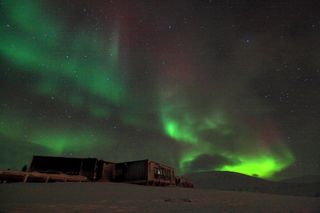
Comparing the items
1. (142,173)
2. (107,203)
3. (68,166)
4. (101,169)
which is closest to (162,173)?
(142,173)

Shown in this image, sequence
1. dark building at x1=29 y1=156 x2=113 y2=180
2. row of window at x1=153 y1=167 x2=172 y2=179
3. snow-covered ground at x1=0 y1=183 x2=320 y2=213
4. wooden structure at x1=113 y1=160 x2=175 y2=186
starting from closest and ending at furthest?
snow-covered ground at x1=0 y1=183 x2=320 y2=213
dark building at x1=29 y1=156 x2=113 y2=180
wooden structure at x1=113 y1=160 x2=175 y2=186
row of window at x1=153 y1=167 x2=172 y2=179

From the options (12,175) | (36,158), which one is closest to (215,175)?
(36,158)

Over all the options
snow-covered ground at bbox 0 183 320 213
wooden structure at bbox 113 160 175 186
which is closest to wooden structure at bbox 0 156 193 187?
wooden structure at bbox 113 160 175 186

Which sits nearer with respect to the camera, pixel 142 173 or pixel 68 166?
pixel 68 166

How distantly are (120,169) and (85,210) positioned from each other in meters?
26.5

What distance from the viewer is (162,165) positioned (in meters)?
33.2

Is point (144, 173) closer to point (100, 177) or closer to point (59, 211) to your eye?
point (100, 177)

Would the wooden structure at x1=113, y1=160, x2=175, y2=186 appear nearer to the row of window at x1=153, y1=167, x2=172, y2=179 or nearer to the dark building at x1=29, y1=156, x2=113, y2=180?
the row of window at x1=153, y1=167, x2=172, y2=179

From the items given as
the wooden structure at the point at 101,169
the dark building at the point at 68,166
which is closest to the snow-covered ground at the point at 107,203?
the wooden structure at the point at 101,169

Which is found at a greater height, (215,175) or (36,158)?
(215,175)

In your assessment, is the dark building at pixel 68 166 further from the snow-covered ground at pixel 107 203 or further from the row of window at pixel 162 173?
the snow-covered ground at pixel 107 203

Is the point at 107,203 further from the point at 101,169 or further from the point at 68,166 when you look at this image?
the point at 101,169

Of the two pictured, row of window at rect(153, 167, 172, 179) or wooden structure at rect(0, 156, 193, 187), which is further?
row of window at rect(153, 167, 172, 179)

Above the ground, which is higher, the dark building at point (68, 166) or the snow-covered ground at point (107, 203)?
the dark building at point (68, 166)
